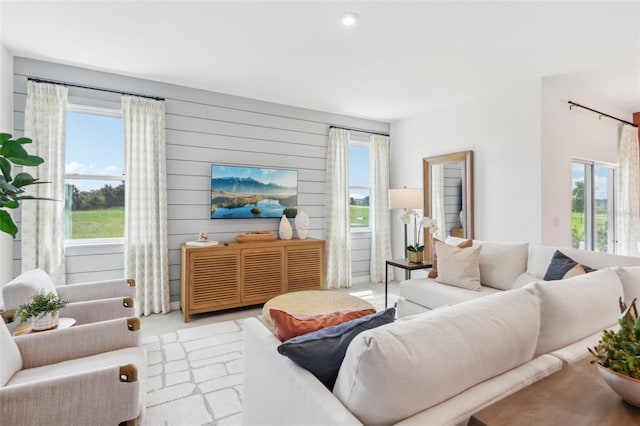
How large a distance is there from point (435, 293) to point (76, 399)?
266 centimetres

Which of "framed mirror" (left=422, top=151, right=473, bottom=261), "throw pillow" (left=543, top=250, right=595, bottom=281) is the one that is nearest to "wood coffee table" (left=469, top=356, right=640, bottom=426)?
"throw pillow" (left=543, top=250, right=595, bottom=281)

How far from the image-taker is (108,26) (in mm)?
2588

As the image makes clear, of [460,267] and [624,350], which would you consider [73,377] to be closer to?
[624,350]

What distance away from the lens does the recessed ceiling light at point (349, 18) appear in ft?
7.84

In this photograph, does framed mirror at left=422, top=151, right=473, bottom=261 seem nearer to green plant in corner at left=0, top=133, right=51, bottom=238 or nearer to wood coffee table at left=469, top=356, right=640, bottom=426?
wood coffee table at left=469, top=356, right=640, bottom=426

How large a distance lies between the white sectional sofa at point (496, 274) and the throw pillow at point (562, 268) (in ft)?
0.52

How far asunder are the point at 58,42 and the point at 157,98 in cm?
98

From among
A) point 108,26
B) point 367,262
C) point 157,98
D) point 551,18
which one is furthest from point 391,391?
point 367,262

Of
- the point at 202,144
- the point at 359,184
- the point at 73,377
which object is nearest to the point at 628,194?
the point at 359,184

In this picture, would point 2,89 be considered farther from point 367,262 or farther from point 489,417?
point 367,262

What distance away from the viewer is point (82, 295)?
2.48m

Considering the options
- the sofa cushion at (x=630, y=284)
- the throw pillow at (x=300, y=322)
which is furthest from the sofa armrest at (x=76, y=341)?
the sofa cushion at (x=630, y=284)

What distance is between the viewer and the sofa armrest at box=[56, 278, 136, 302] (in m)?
2.46

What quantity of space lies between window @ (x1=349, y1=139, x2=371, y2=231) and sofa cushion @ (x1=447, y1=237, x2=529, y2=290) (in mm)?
2456
